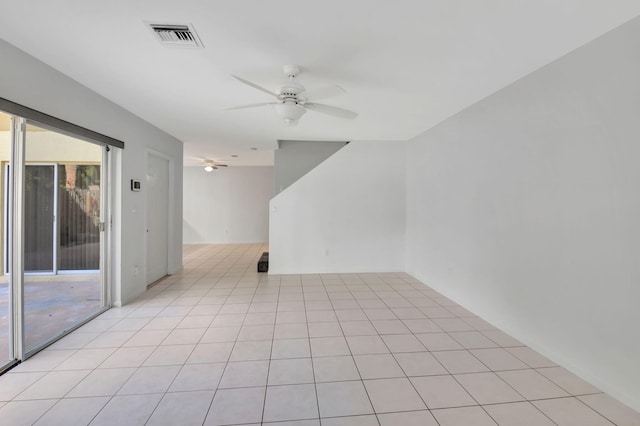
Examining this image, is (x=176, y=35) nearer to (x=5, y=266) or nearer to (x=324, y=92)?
(x=324, y=92)

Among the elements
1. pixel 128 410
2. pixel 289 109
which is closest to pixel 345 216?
pixel 289 109

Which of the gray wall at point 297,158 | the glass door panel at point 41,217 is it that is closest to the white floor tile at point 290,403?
the glass door panel at point 41,217

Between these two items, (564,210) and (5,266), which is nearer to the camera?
(564,210)

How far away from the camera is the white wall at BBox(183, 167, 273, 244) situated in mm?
9312

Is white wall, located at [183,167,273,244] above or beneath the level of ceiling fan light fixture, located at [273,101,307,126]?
beneath

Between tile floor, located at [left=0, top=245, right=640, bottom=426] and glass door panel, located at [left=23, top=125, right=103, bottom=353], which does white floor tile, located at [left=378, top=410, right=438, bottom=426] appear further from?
glass door panel, located at [left=23, top=125, right=103, bottom=353]

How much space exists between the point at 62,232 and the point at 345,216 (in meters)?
4.10

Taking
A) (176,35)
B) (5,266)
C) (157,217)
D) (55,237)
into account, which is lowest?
(5,266)

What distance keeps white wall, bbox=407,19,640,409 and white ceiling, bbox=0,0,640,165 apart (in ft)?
0.83

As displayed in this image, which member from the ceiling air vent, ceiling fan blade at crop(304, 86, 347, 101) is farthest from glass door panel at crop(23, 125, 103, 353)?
A: ceiling fan blade at crop(304, 86, 347, 101)

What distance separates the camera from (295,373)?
7.30ft

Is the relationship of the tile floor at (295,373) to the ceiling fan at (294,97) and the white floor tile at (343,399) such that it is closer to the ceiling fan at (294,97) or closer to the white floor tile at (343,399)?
the white floor tile at (343,399)

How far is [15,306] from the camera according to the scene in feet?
7.64

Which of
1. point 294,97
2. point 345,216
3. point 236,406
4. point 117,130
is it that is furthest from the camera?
point 345,216
